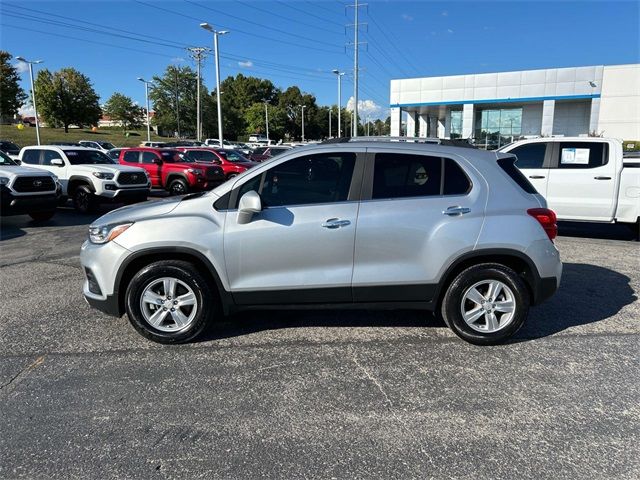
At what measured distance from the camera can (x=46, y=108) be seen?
248ft

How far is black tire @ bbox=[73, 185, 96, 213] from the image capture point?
12.7 m

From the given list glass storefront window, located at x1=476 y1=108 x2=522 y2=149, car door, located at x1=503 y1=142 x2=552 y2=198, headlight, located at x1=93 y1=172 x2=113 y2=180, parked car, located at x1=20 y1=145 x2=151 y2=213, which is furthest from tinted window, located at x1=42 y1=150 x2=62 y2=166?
glass storefront window, located at x1=476 y1=108 x2=522 y2=149

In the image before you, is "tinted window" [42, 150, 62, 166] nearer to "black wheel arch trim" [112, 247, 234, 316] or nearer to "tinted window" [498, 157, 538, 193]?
"black wheel arch trim" [112, 247, 234, 316]

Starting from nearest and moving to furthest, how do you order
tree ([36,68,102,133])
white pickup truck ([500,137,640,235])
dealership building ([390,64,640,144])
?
1. white pickup truck ([500,137,640,235])
2. dealership building ([390,64,640,144])
3. tree ([36,68,102,133])

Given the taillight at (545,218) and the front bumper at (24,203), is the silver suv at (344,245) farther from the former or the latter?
the front bumper at (24,203)

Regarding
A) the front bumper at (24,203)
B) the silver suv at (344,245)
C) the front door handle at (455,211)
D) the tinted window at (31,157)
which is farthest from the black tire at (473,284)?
the tinted window at (31,157)

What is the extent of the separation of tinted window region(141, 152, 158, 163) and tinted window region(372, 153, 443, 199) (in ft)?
46.3

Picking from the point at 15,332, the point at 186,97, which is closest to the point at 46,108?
the point at 186,97

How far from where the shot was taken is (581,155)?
9062 millimetres

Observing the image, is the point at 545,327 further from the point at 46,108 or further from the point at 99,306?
the point at 46,108

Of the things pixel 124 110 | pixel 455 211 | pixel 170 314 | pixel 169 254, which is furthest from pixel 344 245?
pixel 124 110

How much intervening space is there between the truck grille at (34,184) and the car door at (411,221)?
30.7ft

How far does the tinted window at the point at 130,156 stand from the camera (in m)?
16.9

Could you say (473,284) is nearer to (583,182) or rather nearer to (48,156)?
(583,182)
